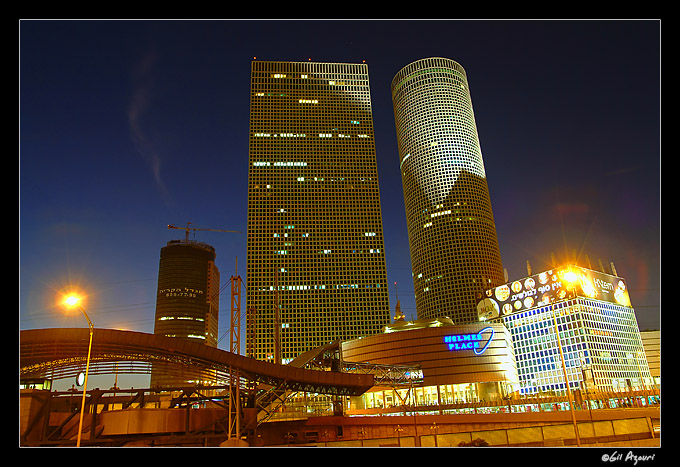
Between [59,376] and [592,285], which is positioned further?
[592,285]

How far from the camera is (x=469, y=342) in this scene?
14825 cm

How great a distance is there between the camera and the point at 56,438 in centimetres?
6988

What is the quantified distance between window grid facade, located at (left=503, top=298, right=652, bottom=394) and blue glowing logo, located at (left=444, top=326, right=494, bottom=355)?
35188 millimetres

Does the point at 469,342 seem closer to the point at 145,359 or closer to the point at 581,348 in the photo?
the point at 581,348

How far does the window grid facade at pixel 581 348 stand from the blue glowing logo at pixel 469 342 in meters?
35.2

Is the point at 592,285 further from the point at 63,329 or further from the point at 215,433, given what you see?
the point at 63,329

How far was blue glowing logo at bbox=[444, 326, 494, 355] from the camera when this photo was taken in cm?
14638

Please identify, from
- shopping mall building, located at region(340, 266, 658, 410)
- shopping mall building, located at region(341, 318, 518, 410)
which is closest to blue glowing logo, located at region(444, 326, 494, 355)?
shopping mall building, located at region(341, 318, 518, 410)

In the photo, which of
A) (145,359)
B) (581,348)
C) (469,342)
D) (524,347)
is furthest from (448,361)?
(145,359)

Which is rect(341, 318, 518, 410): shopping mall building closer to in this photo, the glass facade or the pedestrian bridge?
the glass facade

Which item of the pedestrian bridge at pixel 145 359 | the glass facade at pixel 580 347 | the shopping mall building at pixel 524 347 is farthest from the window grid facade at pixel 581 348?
the pedestrian bridge at pixel 145 359
